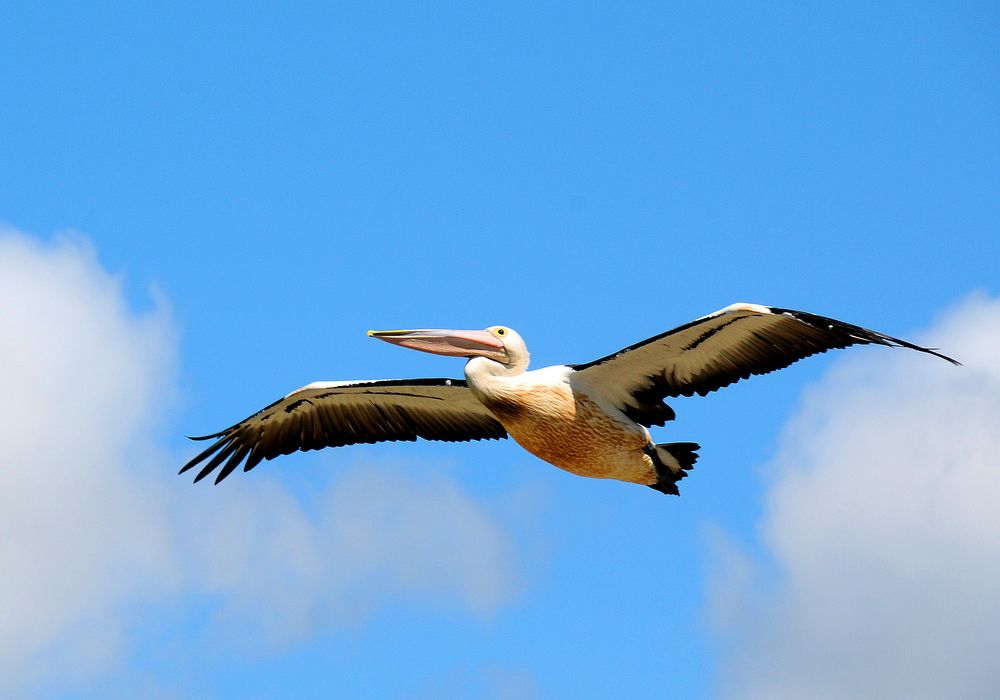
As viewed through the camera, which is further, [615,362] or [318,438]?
[318,438]

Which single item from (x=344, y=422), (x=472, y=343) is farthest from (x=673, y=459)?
(x=344, y=422)

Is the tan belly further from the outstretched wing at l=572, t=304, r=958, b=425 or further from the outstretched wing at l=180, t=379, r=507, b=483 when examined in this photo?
the outstretched wing at l=180, t=379, r=507, b=483

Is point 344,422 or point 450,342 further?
point 344,422

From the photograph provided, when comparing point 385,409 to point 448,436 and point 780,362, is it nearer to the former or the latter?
point 448,436

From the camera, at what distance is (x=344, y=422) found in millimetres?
17109

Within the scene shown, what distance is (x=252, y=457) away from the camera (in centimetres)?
1722

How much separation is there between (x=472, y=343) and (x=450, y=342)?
25 cm

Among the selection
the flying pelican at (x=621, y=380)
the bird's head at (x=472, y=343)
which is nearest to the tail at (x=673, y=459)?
the flying pelican at (x=621, y=380)

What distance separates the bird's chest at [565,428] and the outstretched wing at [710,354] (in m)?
0.34

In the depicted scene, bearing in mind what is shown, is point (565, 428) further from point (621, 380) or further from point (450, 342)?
point (450, 342)

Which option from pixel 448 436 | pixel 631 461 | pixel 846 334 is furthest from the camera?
pixel 448 436

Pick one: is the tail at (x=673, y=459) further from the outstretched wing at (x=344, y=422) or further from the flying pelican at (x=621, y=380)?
the outstretched wing at (x=344, y=422)

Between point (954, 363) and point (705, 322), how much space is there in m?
2.35

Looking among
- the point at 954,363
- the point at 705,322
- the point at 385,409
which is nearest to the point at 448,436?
the point at 385,409
